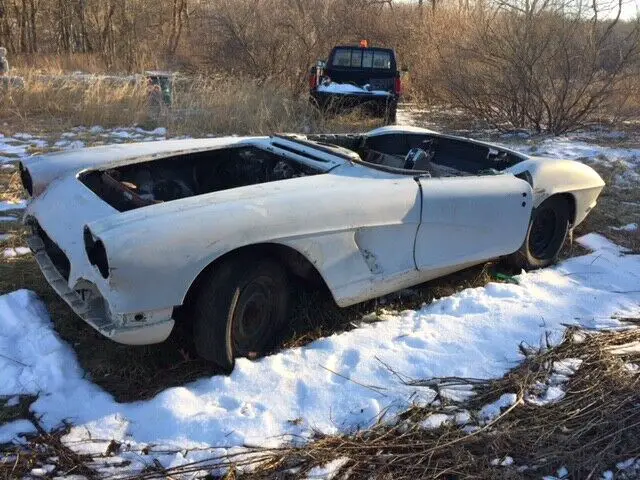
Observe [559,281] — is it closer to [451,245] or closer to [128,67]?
[451,245]

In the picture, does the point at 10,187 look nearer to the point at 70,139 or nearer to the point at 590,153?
the point at 70,139

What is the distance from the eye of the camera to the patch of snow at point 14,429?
7.49 feet

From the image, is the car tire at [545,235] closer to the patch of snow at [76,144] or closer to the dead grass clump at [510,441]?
the dead grass clump at [510,441]

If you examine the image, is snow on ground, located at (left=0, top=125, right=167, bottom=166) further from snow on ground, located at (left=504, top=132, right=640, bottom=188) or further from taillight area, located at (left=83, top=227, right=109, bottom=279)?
snow on ground, located at (left=504, top=132, right=640, bottom=188)

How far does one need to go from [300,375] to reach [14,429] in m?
1.24


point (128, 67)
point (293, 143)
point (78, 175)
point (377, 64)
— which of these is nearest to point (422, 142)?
point (293, 143)

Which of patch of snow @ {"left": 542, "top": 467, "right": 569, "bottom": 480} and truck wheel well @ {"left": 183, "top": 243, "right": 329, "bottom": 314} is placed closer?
patch of snow @ {"left": 542, "top": 467, "right": 569, "bottom": 480}

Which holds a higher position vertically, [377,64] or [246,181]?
[377,64]

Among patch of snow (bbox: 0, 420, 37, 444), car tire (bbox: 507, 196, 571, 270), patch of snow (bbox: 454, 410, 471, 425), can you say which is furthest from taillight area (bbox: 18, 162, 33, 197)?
car tire (bbox: 507, 196, 571, 270)

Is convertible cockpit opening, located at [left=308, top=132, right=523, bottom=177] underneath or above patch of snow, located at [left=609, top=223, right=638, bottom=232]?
above

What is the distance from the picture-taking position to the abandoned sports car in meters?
2.40

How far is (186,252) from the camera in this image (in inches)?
94.7

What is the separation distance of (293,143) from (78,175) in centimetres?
135

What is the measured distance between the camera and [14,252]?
4.09 metres
